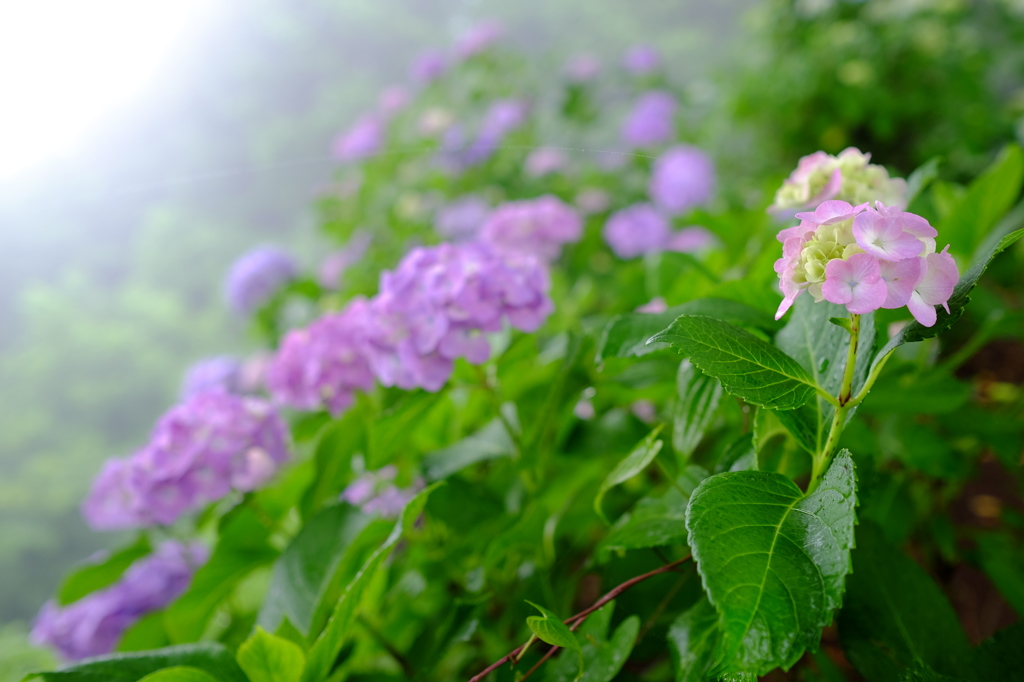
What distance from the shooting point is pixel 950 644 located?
1.25ft

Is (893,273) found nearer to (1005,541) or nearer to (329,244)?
(1005,541)

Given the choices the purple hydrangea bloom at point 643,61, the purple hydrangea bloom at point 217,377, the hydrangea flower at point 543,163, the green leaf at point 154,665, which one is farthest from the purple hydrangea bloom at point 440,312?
the purple hydrangea bloom at point 643,61

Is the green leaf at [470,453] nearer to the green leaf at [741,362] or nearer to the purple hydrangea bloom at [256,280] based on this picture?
the green leaf at [741,362]

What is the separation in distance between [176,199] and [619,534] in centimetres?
153

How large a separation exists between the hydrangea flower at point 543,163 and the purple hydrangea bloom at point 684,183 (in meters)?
0.29

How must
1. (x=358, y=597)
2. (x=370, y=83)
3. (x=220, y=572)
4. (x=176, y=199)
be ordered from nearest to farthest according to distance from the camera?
1. (x=358, y=597)
2. (x=220, y=572)
3. (x=176, y=199)
4. (x=370, y=83)

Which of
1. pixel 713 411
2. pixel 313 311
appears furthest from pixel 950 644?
pixel 313 311

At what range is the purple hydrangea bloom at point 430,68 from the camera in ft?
5.78

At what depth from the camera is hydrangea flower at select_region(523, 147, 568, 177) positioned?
1.64 m

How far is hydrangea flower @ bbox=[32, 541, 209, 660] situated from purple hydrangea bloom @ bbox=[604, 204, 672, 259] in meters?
0.94

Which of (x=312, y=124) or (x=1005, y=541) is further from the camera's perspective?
(x=312, y=124)

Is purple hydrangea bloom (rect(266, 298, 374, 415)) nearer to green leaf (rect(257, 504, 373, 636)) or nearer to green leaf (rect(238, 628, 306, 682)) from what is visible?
green leaf (rect(257, 504, 373, 636))

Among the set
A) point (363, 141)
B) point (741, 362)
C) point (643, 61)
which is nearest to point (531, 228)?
point (741, 362)

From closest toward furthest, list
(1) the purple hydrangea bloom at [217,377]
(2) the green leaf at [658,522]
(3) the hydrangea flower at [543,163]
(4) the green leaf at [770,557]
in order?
(4) the green leaf at [770,557]
(2) the green leaf at [658,522]
(1) the purple hydrangea bloom at [217,377]
(3) the hydrangea flower at [543,163]
